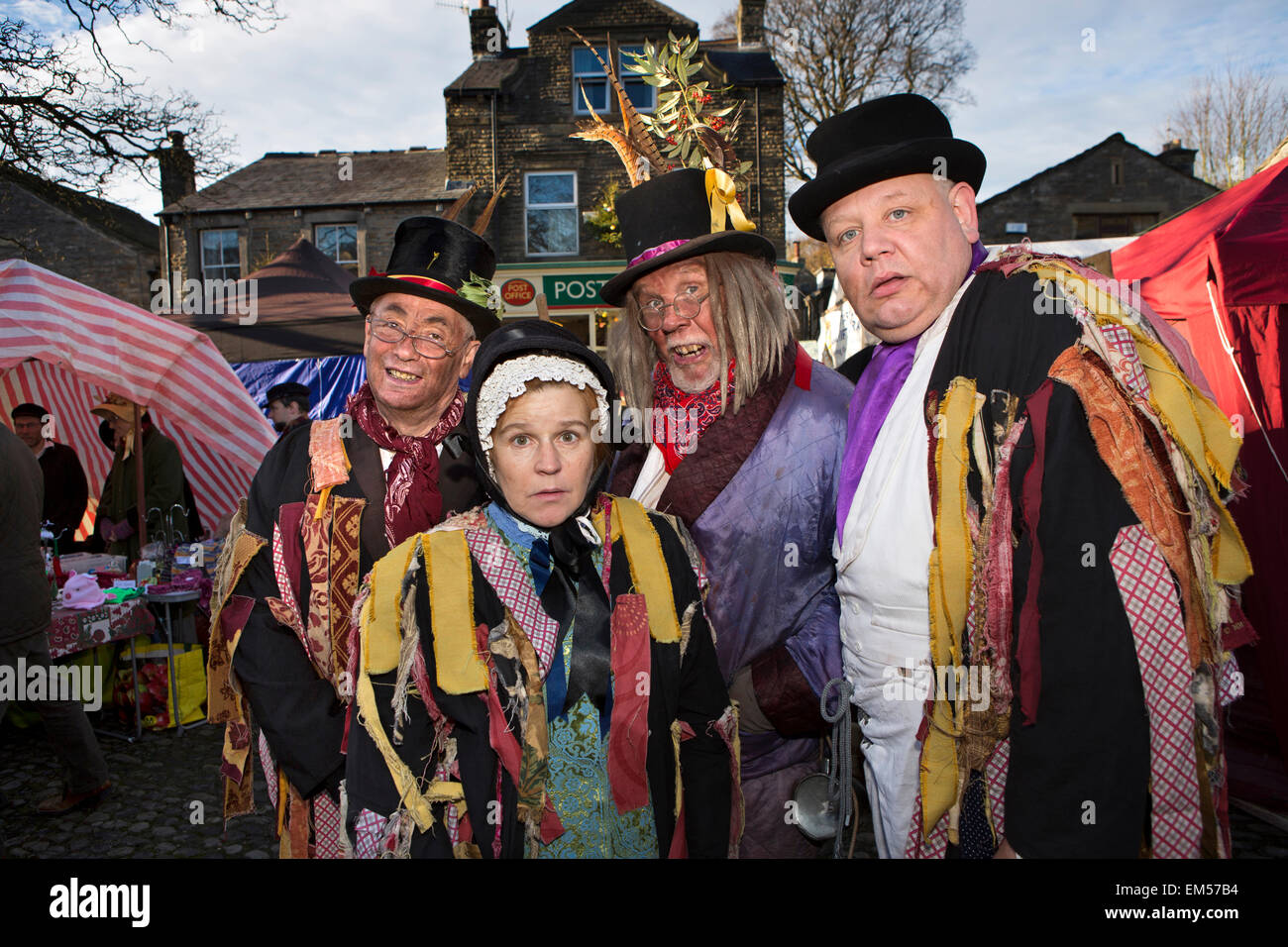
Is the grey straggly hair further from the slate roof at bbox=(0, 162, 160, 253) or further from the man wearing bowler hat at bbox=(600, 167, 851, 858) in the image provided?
the slate roof at bbox=(0, 162, 160, 253)

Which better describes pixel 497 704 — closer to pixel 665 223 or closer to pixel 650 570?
pixel 650 570

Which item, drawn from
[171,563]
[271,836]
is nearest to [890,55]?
[171,563]

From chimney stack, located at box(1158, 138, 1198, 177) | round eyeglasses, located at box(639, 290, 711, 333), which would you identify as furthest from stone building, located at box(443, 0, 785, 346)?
round eyeglasses, located at box(639, 290, 711, 333)

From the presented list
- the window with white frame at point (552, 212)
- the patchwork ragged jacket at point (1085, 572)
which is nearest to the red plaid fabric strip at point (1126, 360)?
the patchwork ragged jacket at point (1085, 572)

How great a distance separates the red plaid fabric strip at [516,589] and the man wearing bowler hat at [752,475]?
0.54 meters

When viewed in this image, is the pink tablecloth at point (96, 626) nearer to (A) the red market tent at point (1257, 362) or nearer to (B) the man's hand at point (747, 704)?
(B) the man's hand at point (747, 704)

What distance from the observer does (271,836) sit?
12.5 ft

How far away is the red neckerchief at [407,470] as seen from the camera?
2088 millimetres

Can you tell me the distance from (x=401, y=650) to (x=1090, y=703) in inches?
51.7

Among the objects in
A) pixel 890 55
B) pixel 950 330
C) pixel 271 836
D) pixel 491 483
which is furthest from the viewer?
pixel 890 55

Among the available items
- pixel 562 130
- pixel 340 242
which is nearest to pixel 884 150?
pixel 562 130

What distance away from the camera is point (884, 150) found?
1709 millimetres
